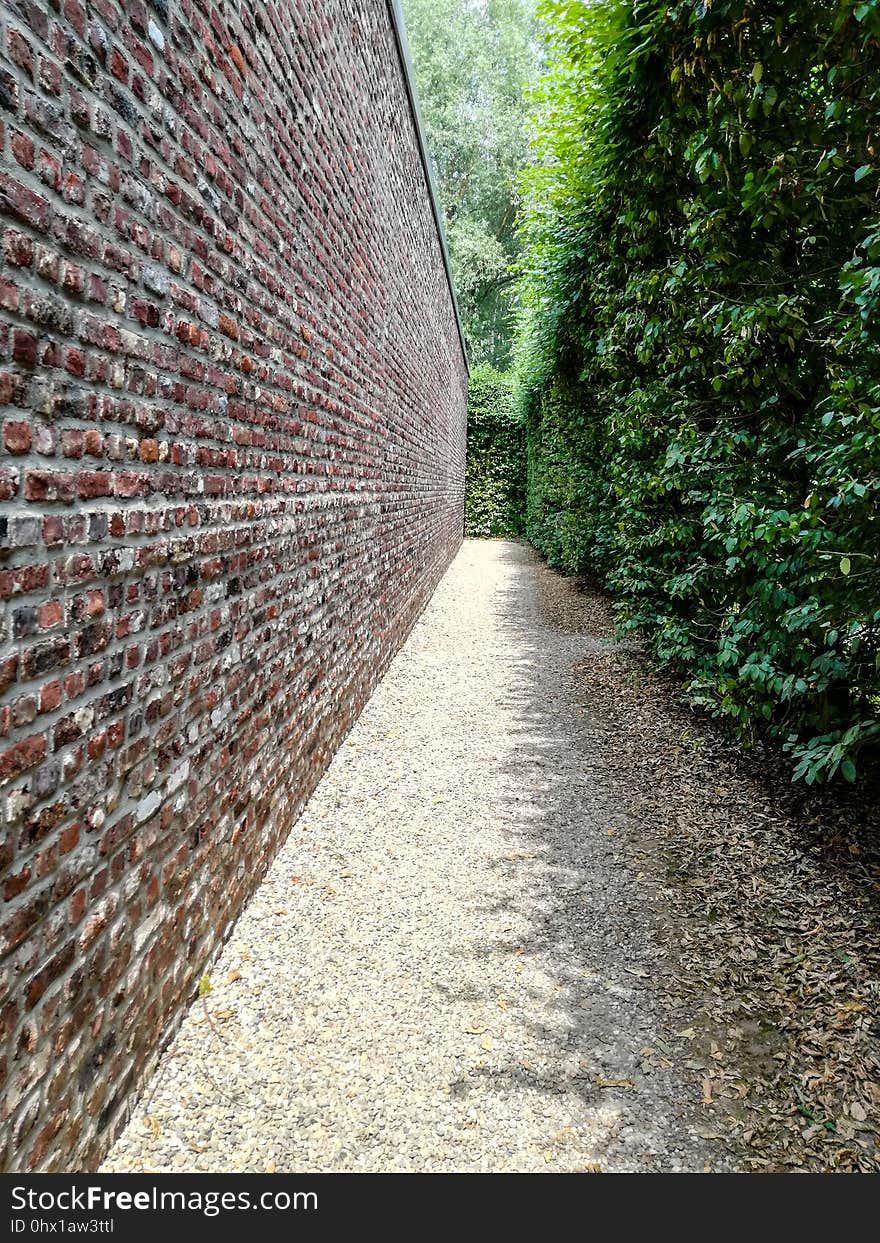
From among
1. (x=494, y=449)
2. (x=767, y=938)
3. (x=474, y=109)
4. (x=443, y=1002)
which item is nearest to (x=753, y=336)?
(x=767, y=938)

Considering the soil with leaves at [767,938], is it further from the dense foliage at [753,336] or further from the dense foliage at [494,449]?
the dense foliage at [494,449]

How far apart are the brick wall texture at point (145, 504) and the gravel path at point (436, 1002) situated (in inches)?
7.7

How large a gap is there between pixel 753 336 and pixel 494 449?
1776 cm

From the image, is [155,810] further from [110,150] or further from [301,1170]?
[110,150]

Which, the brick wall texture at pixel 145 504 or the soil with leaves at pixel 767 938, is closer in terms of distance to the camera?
the brick wall texture at pixel 145 504

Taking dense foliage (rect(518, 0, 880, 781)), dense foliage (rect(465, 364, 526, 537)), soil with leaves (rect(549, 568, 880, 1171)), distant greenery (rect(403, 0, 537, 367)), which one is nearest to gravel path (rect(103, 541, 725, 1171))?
soil with leaves (rect(549, 568, 880, 1171))

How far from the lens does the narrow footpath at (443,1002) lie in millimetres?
1761

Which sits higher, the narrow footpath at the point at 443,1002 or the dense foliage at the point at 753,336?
the dense foliage at the point at 753,336

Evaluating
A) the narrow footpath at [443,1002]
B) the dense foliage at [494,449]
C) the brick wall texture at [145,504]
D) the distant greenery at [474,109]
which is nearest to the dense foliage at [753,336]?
the narrow footpath at [443,1002]

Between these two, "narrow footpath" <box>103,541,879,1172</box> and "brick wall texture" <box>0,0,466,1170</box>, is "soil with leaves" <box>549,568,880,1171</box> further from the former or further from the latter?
"brick wall texture" <box>0,0,466,1170</box>

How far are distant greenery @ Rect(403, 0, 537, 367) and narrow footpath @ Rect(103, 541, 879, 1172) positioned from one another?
72.8ft

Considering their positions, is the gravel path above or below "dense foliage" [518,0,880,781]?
below

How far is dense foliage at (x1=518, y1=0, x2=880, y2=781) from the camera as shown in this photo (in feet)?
8.30

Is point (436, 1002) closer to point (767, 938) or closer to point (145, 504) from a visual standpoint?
point (767, 938)
